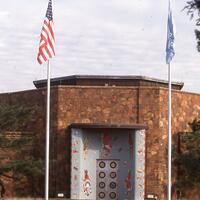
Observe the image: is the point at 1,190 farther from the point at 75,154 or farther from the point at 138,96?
the point at 138,96

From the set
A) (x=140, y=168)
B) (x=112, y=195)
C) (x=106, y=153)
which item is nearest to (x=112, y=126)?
(x=106, y=153)

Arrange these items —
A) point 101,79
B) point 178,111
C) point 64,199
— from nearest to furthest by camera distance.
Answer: point 64,199
point 178,111
point 101,79

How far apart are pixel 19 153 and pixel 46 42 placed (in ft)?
44.0

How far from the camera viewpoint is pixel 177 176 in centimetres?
3562

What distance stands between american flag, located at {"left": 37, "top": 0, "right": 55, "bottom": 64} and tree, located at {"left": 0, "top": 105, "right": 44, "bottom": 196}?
875cm

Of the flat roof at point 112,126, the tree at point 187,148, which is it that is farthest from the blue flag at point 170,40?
the flat roof at point 112,126

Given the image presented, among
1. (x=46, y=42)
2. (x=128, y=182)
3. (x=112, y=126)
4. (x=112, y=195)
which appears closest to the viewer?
(x=46, y=42)

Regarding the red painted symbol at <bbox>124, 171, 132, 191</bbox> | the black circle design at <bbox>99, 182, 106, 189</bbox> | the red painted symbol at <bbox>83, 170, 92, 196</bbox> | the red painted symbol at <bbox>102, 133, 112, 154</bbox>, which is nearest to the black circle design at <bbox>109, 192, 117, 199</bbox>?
the black circle design at <bbox>99, 182, 106, 189</bbox>

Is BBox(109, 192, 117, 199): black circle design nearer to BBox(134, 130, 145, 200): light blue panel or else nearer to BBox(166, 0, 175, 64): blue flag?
BBox(134, 130, 145, 200): light blue panel

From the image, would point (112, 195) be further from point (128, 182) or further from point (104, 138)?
point (104, 138)

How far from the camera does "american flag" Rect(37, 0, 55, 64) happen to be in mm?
23812

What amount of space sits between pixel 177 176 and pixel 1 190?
9849 mm

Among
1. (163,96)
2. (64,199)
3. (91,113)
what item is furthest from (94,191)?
(163,96)

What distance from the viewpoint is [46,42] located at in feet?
78.3
